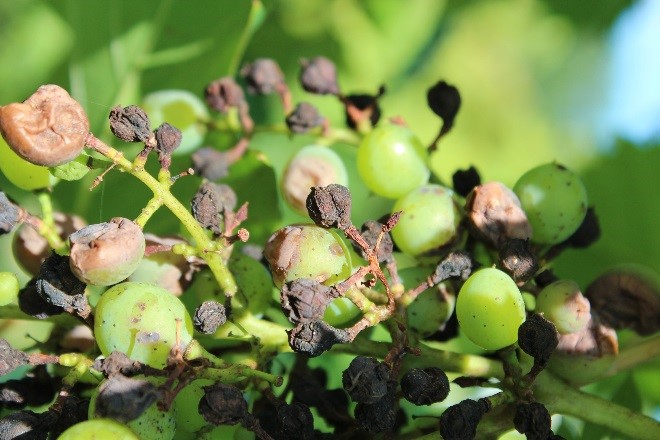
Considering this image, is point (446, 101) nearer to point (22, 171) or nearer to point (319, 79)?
point (319, 79)

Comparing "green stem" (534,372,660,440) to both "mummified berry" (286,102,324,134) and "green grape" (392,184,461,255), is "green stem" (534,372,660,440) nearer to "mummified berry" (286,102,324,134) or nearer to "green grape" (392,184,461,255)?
"green grape" (392,184,461,255)

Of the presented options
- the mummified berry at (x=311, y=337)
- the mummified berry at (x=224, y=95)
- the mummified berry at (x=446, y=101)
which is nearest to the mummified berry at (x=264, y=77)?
the mummified berry at (x=224, y=95)

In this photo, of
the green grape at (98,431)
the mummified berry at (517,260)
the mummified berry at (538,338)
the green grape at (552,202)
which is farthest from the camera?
the green grape at (552,202)

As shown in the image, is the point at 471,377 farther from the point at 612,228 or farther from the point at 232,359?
the point at 612,228

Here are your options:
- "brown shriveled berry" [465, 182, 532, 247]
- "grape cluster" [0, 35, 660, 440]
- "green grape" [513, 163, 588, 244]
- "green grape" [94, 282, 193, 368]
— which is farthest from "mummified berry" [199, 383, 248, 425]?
"green grape" [513, 163, 588, 244]

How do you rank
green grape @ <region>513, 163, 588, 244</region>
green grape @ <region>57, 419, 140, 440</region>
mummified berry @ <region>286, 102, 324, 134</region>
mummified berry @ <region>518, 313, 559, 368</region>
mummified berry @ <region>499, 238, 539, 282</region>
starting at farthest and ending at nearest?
1. mummified berry @ <region>286, 102, 324, 134</region>
2. green grape @ <region>513, 163, 588, 244</region>
3. mummified berry @ <region>499, 238, 539, 282</region>
4. mummified berry @ <region>518, 313, 559, 368</region>
5. green grape @ <region>57, 419, 140, 440</region>

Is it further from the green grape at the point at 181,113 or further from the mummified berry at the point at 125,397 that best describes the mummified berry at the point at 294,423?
the green grape at the point at 181,113
